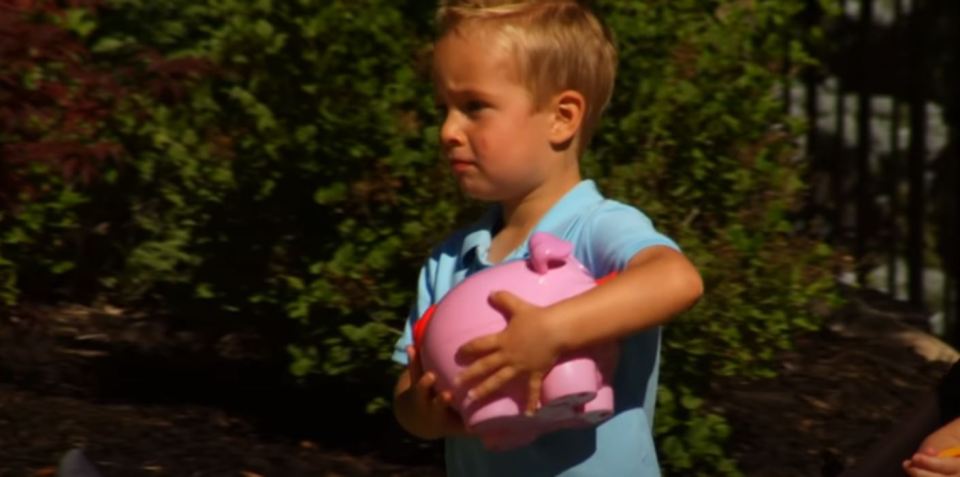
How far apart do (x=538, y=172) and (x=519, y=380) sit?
1.55ft

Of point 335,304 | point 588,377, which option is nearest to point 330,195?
point 335,304

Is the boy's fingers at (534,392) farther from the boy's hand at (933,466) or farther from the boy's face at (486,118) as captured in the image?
the boy's hand at (933,466)

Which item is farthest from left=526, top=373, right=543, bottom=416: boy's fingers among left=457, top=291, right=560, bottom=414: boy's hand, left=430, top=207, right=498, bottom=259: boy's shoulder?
left=430, top=207, right=498, bottom=259: boy's shoulder

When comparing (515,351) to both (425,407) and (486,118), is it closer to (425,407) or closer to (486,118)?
(425,407)

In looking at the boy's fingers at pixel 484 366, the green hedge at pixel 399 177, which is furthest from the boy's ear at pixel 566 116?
the green hedge at pixel 399 177

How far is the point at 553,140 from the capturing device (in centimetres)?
351

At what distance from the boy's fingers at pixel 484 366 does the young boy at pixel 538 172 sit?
0.33 feet

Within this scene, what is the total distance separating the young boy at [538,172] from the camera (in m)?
3.42

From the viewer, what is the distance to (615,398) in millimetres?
3449

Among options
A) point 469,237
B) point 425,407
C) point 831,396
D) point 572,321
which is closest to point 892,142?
point 831,396

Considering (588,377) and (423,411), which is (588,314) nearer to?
(588,377)

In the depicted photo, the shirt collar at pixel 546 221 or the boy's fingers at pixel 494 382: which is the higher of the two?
the shirt collar at pixel 546 221

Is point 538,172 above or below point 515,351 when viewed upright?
above

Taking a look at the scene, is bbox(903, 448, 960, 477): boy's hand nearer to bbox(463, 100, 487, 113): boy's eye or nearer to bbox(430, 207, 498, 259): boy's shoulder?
bbox(430, 207, 498, 259): boy's shoulder
